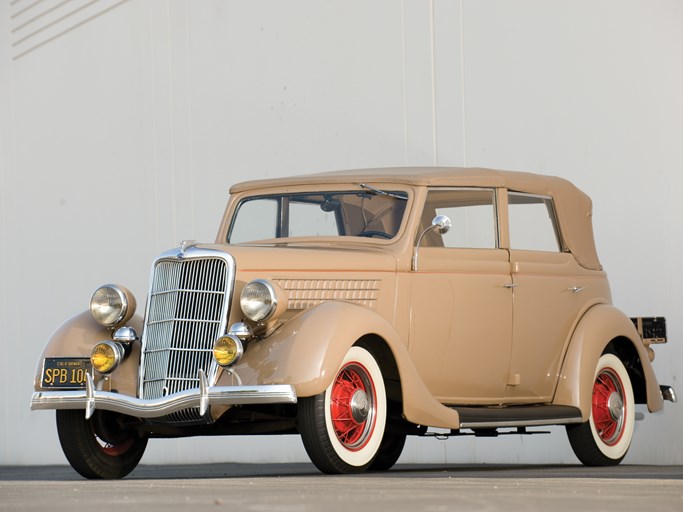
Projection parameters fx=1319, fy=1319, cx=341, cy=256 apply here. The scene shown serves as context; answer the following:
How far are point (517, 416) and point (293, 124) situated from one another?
5.26 metres

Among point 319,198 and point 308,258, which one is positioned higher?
point 319,198

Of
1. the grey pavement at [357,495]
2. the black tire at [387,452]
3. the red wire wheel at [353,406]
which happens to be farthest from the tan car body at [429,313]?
the black tire at [387,452]

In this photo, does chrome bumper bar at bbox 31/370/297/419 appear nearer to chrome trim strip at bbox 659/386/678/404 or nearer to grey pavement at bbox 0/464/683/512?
grey pavement at bbox 0/464/683/512

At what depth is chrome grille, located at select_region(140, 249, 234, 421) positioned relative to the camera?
7.00 metres

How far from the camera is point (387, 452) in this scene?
8.83 m

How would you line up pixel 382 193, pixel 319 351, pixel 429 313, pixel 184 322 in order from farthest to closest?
pixel 382 193 → pixel 429 313 → pixel 184 322 → pixel 319 351

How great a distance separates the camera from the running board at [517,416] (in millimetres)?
7543

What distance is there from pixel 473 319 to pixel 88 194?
6.74m

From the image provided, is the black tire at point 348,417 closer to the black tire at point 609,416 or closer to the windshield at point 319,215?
the windshield at point 319,215

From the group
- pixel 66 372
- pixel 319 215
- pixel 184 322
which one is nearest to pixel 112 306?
A: pixel 66 372

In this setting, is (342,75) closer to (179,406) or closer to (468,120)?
(468,120)

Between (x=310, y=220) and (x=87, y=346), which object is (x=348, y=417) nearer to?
(x=87, y=346)

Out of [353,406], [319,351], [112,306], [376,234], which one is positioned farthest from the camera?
[376,234]

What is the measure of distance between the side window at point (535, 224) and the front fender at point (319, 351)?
188cm
